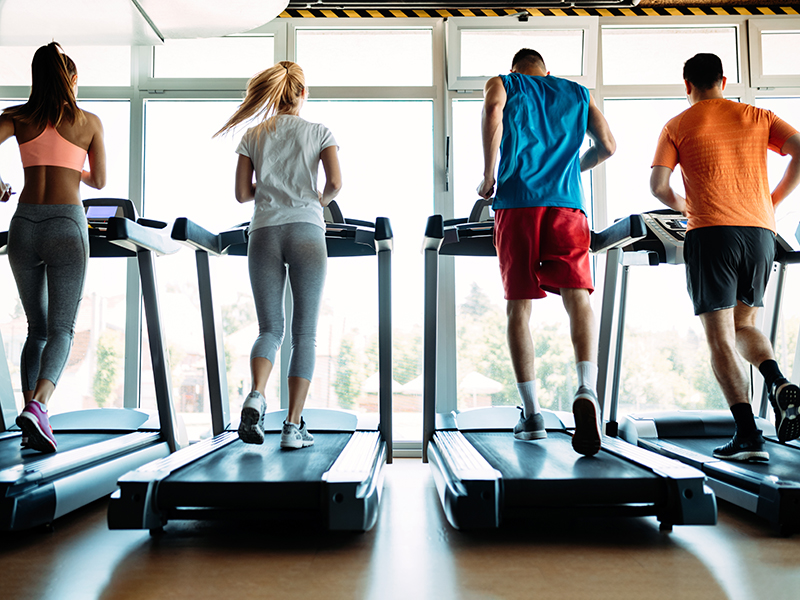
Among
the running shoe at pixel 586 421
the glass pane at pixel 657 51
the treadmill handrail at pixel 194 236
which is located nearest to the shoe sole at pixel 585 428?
the running shoe at pixel 586 421

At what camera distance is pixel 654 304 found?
3.75 metres

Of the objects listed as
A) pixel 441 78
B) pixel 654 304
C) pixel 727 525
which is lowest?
pixel 727 525

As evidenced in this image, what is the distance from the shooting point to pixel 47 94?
2.27 metres

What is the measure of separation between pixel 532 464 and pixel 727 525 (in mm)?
688

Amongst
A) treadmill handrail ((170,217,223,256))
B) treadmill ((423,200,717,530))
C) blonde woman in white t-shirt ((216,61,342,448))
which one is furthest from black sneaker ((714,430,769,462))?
treadmill handrail ((170,217,223,256))

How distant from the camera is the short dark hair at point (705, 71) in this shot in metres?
2.37

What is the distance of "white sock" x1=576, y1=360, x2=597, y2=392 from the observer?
1923 millimetres

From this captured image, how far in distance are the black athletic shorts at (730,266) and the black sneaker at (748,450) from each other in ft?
1.63

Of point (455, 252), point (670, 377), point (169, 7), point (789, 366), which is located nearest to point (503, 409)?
point (455, 252)

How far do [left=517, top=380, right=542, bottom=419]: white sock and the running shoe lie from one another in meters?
0.35

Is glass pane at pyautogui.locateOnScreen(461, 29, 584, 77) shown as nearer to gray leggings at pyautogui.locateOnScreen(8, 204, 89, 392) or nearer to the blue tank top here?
the blue tank top

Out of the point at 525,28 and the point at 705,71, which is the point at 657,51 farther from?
the point at 705,71

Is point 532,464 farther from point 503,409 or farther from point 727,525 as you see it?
point 503,409

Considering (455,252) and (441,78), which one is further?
(441,78)
